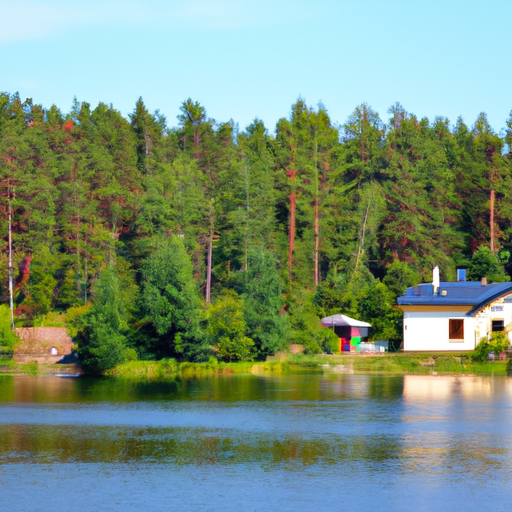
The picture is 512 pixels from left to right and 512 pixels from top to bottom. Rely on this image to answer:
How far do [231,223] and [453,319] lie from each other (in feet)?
84.4

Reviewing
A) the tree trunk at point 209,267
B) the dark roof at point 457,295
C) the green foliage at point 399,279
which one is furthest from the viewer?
the tree trunk at point 209,267

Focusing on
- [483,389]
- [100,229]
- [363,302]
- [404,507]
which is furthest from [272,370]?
[404,507]

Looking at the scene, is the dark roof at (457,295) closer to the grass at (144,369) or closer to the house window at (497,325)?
the house window at (497,325)

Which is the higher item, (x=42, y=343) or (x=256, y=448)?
(x=42, y=343)

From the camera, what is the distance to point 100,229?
76312 millimetres

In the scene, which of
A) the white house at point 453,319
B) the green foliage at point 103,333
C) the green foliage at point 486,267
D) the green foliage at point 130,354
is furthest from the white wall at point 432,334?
the green foliage at point 103,333

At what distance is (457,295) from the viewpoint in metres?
64.0

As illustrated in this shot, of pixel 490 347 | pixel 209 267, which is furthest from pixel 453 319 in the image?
pixel 209 267

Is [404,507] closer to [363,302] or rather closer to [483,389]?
[483,389]

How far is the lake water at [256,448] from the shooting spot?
23875mm

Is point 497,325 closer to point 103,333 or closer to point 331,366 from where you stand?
point 331,366

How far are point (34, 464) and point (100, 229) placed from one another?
49.6m

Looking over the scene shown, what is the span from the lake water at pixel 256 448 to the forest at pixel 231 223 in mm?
11461

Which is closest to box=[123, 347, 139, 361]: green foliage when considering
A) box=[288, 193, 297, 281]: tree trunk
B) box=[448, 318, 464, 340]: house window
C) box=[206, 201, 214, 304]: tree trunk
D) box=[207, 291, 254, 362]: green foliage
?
box=[207, 291, 254, 362]: green foliage
